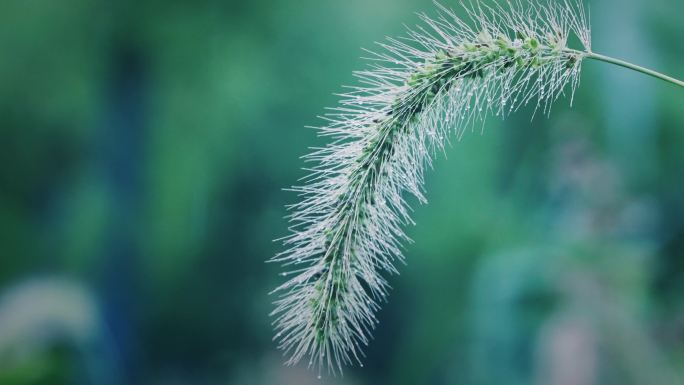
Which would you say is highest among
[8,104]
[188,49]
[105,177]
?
[188,49]

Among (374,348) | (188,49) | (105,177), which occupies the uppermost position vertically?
(188,49)

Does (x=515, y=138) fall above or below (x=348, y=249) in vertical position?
above

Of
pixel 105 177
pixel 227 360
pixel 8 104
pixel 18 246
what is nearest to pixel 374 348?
pixel 227 360

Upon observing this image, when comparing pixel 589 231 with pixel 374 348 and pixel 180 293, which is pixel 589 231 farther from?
pixel 180 293

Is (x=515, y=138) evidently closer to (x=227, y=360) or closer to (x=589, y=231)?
(x=589, y=231)

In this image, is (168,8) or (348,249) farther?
(168,8)

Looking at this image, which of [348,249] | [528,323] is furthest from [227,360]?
[348,249]
